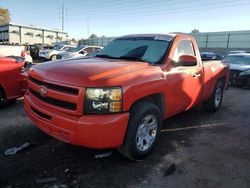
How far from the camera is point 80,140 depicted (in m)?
2.98

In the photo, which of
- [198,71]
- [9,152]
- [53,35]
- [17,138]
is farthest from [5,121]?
[53,35]

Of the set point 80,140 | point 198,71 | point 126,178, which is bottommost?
point 126,178

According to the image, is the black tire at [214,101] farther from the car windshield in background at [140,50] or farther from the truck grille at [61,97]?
the truck grille at [61,97]

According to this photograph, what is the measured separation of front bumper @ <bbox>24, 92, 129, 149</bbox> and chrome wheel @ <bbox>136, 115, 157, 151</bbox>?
440 mm

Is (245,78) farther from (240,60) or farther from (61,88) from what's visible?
(61,88)

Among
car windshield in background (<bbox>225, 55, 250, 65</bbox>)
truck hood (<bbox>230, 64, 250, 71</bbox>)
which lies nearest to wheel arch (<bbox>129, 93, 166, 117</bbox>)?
truck hood (<bbox>230, 64, 250, 71</bbox>)

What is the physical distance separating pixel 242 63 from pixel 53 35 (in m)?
44.3

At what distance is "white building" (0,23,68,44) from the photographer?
4374cm

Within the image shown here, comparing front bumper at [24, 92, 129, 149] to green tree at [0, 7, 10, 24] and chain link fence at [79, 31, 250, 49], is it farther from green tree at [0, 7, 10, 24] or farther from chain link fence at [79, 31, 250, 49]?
green tree at [0, 7, 10, 24]

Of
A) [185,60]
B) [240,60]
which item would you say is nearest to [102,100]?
[185,60]

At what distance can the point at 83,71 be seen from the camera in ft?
10.4

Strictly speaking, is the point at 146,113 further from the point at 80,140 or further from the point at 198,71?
the point at 198,71

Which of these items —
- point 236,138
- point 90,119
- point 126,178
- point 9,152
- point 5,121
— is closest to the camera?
point 90,119

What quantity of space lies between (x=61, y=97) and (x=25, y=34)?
1860 inches
